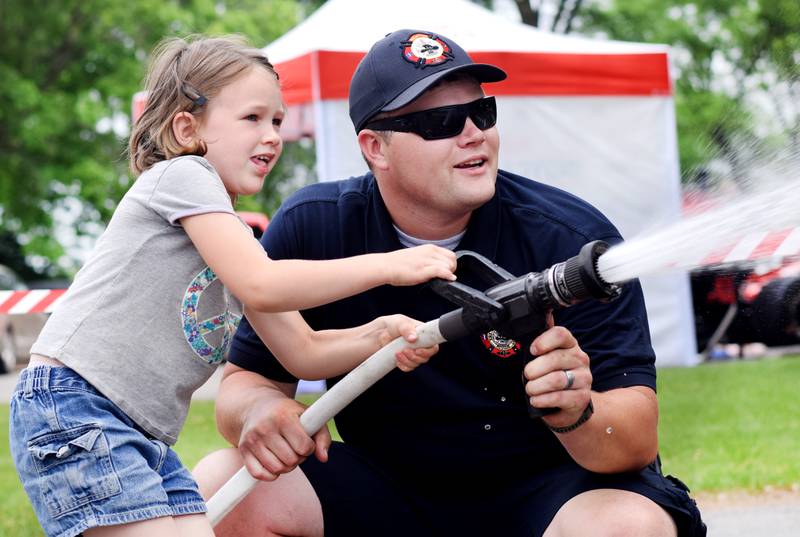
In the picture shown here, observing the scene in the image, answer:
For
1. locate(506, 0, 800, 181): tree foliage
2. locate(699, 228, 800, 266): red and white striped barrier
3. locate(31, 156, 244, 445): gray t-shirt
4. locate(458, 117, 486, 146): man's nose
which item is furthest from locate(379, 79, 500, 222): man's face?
locate(506, 0, 800, 181): tree foliage

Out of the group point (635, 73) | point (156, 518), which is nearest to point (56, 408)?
point (156, 518)

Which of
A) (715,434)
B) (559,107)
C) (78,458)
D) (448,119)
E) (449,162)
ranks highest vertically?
(448,119)

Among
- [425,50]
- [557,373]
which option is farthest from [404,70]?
[557,373]

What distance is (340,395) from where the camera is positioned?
2701 millimetres

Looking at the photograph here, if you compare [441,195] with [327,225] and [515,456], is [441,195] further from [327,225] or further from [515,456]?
[515,456]

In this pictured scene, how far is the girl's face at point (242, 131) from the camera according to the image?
2.81 metres

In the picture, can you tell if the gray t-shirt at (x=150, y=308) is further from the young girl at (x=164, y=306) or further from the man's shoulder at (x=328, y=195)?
the man's shoulder at (x=328, y=195)

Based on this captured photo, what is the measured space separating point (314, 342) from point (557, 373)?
2.53 ft

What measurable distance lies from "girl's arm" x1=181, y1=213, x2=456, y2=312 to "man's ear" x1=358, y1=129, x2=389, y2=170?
75 cm

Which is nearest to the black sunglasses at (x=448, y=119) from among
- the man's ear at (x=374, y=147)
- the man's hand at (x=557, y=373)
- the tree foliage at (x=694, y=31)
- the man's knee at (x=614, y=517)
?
the man's ear at (x=374, y=147)

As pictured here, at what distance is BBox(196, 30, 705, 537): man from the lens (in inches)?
116

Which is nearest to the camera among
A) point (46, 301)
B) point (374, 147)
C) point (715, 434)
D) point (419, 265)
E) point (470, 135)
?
point (419, 265)

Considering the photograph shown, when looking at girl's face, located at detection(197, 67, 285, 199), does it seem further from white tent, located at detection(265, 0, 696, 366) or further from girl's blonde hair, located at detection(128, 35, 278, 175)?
white tent, located at detection(265, 0, 696, 366)

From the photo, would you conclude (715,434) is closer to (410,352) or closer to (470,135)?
(470,135)
